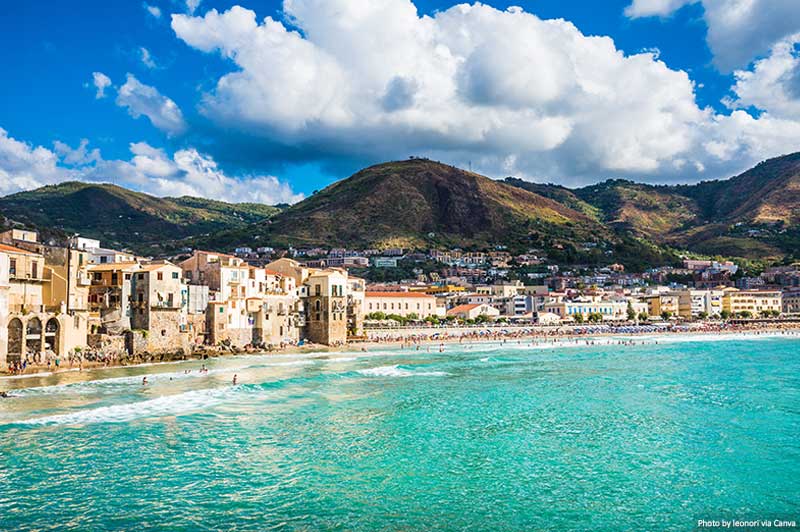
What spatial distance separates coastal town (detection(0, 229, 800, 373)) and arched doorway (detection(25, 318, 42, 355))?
0.07m

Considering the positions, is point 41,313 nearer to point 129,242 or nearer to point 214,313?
point 214,313

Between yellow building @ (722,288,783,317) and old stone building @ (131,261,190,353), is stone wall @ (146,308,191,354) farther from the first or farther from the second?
yellow building @ (722,288,783,317)

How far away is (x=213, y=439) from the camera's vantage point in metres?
24.6

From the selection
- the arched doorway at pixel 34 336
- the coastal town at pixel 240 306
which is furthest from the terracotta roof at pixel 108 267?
the arched doorway at pixel 34 336

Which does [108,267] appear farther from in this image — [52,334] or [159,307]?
[52,334]

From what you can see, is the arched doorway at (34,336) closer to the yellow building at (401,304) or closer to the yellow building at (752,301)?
the yellow building at (401,304)

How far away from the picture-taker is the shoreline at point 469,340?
49.3 m

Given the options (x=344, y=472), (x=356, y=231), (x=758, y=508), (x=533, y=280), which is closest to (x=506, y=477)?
(x=344, y=472)

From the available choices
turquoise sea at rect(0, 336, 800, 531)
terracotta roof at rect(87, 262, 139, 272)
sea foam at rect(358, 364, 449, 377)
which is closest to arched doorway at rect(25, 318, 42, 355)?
turquoise sea at rect(0, 336, 800, 531)

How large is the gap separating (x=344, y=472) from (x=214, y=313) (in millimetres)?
42486

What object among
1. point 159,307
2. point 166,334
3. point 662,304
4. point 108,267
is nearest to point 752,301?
point 662,304

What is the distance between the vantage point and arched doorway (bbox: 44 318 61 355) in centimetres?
Result: 4541

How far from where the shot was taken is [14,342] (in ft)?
141

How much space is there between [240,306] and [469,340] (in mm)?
33282
